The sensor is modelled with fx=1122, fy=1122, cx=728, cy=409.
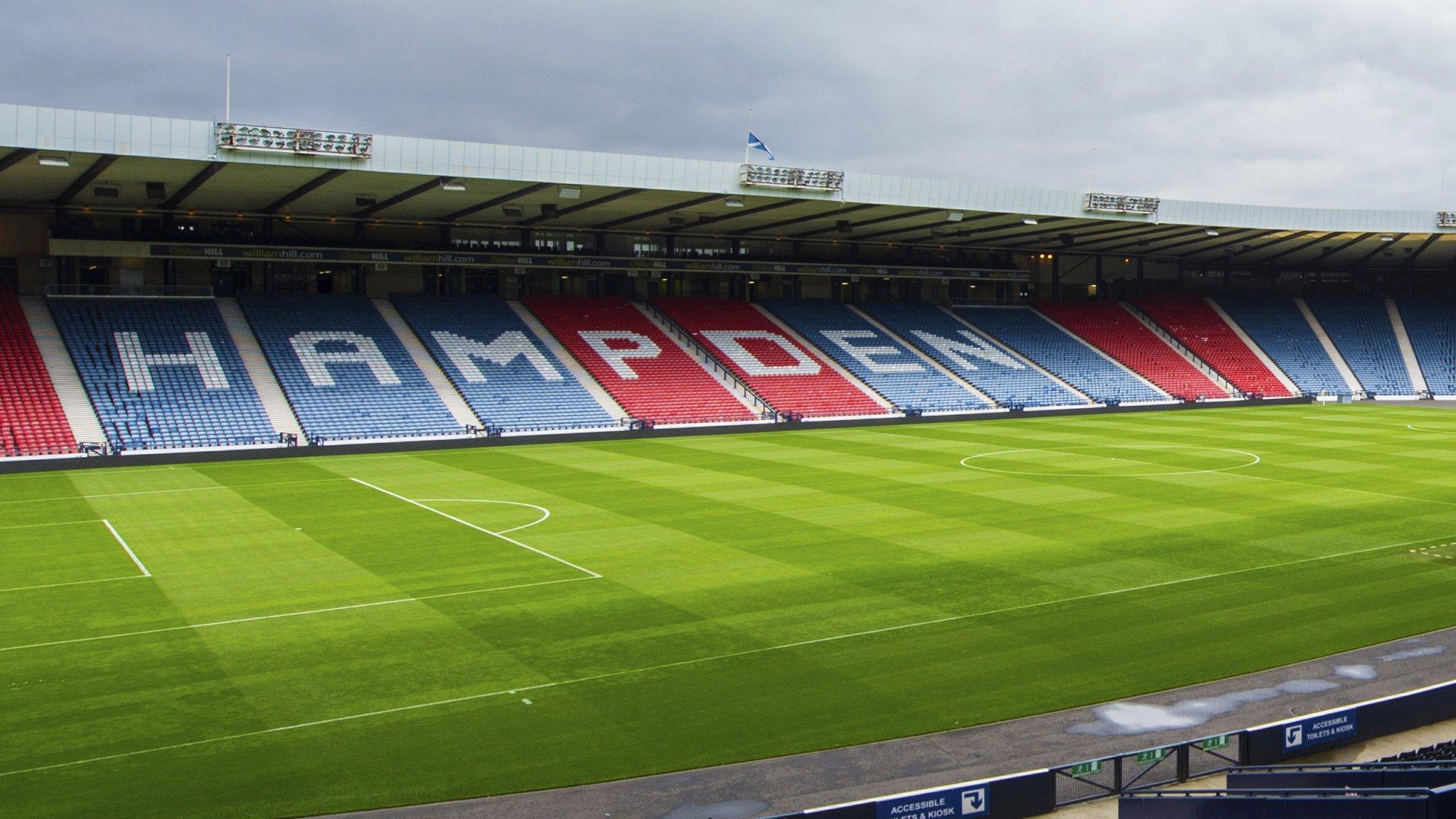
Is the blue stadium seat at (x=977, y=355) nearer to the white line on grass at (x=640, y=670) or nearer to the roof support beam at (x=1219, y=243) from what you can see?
the roof support beam at (x=1219, y=243)

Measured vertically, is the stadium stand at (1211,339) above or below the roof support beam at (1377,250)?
below

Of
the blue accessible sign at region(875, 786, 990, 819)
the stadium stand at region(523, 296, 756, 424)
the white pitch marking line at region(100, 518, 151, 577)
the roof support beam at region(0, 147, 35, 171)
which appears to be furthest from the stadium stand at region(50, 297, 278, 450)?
the blue accessible sign at region(875, 786, 990, 819)

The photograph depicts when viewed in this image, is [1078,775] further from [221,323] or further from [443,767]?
[221,323]

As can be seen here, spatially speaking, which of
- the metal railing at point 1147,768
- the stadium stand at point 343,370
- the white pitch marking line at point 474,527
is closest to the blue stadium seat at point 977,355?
the stadium stand at point 343,370

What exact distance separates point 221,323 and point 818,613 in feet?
129

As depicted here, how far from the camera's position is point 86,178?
40.5 metres

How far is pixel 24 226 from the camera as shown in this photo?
47438mm

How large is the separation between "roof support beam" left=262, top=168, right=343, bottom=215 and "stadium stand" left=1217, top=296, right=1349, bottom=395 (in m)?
56.8

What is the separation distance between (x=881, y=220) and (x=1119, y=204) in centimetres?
1196

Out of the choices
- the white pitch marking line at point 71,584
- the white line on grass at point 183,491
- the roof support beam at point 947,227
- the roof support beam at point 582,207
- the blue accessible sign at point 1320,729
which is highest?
the roof support beam at point 947,227

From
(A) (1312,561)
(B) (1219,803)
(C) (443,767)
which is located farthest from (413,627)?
(A) (1312,561)

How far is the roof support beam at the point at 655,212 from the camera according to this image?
161 feet

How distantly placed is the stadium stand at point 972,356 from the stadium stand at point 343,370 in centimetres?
2887

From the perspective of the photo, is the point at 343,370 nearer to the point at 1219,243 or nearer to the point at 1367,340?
the point at 1219,243
